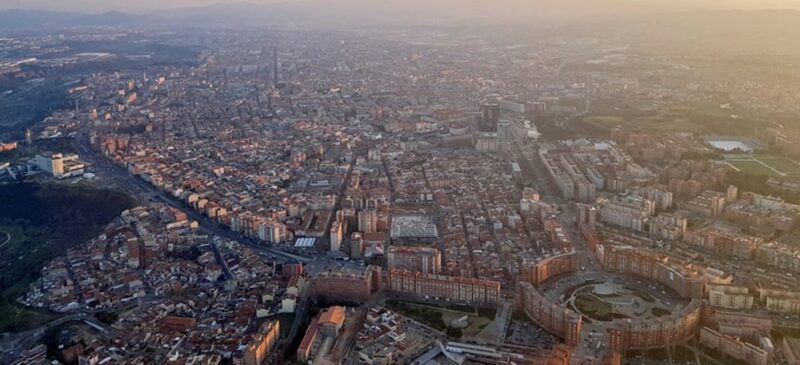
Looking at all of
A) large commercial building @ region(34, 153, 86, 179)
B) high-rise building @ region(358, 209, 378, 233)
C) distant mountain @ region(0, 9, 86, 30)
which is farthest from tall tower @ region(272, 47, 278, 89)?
distant mountain @ region(0, 9, 86, 30)

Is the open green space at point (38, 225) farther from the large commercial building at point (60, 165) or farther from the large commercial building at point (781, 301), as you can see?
the large commercial building at point (781, 301)

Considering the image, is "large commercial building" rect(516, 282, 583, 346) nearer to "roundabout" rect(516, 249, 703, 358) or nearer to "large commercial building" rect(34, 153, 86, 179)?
"roundabout" rect(516, 249, 703, 358)

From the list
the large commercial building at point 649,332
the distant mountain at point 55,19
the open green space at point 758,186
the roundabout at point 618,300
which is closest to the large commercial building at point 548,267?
the roundabout at point 618,300

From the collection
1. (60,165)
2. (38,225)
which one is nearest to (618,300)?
(38,225)

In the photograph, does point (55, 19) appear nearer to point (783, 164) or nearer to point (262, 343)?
point (783, 164)

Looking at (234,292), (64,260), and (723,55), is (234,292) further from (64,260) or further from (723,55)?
(723,55)

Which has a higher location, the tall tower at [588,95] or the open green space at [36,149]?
the tall tower at [588,95]
